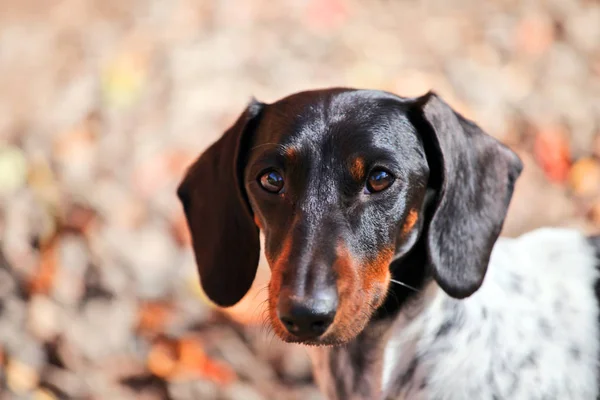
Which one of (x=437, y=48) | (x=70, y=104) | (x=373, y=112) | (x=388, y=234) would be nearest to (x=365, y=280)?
(x=388, y=234)

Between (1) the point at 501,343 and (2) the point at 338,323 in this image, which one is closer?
(2) the point at 338,323

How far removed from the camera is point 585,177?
13.5ft

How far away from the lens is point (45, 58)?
4.09 metres

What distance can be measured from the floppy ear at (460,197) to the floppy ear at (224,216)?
1.74 ft

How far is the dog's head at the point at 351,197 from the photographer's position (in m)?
1.88

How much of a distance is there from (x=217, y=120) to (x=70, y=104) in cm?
76

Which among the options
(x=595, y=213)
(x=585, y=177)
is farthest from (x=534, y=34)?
(x=595, y=213)

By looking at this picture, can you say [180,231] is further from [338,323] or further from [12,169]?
[338,323]

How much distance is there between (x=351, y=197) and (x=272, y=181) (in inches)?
9.1

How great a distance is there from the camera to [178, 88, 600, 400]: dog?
199 cm

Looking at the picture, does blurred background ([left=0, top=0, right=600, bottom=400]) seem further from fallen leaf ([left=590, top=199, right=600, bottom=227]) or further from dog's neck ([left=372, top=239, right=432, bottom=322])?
dog's neck ([left=372, top=239, right=432, bottom=322])

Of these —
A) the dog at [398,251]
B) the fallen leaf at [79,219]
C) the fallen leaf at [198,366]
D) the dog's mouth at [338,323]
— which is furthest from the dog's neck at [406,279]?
the fallen leaf at [79,219]

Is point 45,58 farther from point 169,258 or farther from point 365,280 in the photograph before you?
point 365,280

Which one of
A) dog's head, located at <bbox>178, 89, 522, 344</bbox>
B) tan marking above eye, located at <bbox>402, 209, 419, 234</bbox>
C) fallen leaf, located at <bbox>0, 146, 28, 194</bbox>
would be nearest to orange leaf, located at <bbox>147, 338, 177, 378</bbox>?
fallen leaf, located at <bbox>0, 146, 28, 194</bbox>
